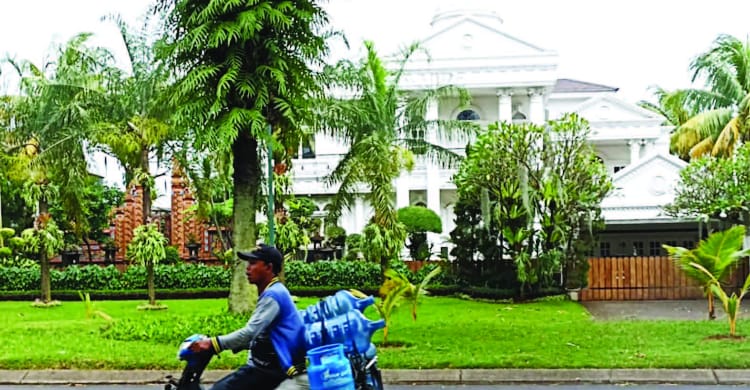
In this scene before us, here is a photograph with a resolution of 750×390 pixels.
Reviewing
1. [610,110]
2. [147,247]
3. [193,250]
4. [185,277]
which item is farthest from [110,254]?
[610,110]

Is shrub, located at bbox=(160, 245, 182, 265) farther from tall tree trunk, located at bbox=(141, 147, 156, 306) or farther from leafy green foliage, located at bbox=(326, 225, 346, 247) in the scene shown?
leafy green foliage, located at bbox=(326, 225, 346, 247)

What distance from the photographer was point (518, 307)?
21781 mm

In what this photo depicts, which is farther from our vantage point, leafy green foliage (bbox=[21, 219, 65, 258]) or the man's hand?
leafy green foliage (bbox=[21, 219, 65, 258])

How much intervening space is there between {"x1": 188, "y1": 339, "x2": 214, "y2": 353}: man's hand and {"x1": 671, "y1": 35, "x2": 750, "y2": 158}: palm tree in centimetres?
2202

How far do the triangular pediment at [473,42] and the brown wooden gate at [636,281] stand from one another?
17.2 metres

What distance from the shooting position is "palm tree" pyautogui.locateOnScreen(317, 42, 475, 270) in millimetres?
22062

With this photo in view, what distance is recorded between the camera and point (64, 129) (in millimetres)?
23031

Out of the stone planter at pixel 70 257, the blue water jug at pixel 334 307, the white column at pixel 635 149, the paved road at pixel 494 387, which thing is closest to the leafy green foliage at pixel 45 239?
the stone planter at pixel 70 257

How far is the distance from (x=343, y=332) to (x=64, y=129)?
18724 mm

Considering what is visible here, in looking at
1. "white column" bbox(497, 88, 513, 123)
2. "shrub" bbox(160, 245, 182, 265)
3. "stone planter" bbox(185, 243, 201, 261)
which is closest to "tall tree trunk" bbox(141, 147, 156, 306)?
"shrub" bbox(160, 245, 182, 265)

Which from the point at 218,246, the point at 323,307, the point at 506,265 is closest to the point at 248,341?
the point at 323,307

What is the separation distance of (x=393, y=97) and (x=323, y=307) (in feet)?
60.2

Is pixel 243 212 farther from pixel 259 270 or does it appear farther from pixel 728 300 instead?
pixel 259 270

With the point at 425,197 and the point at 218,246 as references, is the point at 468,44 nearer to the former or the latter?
the point at 425,197
